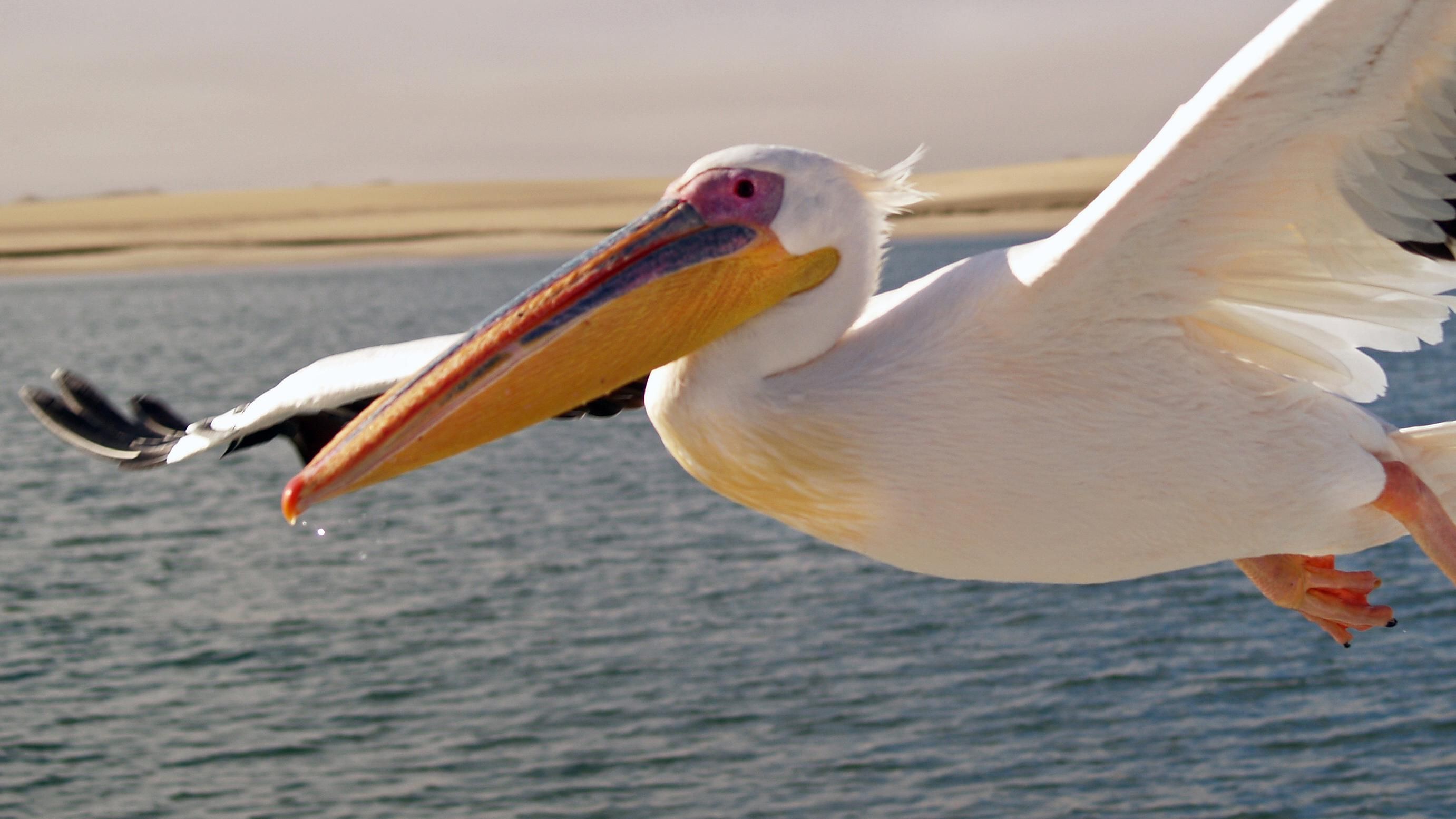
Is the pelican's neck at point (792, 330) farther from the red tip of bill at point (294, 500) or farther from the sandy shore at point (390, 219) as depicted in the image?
the sandy shore at point (390, 219)

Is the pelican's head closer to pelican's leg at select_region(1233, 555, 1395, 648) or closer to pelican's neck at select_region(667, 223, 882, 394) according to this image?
pelican's neck at select_region(667, 223, 882, 394)

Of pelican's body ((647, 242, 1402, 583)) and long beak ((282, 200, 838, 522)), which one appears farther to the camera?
pelican's body ((647, 242, 1402, 583))

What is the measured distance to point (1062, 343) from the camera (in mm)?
3178

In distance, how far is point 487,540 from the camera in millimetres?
16375

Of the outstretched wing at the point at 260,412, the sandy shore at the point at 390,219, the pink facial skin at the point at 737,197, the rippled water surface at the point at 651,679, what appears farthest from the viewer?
the sandy shore at the point at 390,219

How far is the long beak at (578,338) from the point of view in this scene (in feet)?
9.12

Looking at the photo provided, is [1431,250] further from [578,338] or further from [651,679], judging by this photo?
[651,679]

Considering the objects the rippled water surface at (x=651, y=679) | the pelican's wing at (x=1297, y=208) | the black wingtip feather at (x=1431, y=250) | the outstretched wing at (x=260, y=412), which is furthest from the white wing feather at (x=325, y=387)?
the rippled water surface at (x=651, y=679)

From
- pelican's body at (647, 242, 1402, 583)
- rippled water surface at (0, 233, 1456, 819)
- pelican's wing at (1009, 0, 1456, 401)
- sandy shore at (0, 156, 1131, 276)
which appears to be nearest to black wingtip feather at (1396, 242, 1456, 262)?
pelican's wing at (1009, 0, 1456, 401)

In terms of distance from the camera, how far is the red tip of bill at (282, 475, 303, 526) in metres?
2.67

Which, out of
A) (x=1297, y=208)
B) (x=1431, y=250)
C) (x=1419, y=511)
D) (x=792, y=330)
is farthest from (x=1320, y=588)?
(x=792, y=330)

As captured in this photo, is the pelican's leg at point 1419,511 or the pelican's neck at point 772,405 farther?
the pelican's leg at point 1419,511

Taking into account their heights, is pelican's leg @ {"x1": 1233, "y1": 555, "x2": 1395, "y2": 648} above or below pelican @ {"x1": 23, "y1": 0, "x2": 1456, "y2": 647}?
below

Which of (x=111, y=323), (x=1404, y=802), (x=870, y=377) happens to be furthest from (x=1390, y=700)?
(x=111, y=323)
